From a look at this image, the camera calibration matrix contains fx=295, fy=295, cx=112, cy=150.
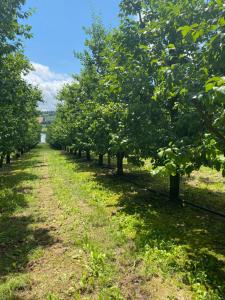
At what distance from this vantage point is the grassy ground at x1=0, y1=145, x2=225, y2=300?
18.8 ft

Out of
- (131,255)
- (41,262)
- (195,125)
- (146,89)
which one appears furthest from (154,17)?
(41,262)

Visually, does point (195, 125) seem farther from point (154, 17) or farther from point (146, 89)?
point (154, 17)

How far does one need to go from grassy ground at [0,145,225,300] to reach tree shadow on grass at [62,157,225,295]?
0.02m

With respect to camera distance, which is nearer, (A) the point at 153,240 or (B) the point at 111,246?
(B) the point at 111,246

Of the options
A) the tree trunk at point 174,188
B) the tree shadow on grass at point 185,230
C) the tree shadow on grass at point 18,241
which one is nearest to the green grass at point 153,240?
the tree shadow on grass at point 185,230

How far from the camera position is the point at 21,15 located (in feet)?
34.3

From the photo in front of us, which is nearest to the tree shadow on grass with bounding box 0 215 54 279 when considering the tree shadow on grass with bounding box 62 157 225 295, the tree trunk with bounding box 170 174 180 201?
the tree shadow on grass with bounding box 62 157 225 295

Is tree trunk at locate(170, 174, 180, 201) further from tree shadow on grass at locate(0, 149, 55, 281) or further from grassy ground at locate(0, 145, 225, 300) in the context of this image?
tree shadow on grass at locate(0, 149, 55, 281)

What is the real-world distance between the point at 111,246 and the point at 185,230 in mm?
2496

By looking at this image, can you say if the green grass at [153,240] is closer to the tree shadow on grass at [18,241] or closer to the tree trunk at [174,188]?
the tree trunk at [174,188]

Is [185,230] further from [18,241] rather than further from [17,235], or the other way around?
[17,235]

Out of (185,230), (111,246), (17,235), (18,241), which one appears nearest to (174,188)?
(185,230)

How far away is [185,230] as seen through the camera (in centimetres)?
881

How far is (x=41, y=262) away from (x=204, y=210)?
20.8 feet
